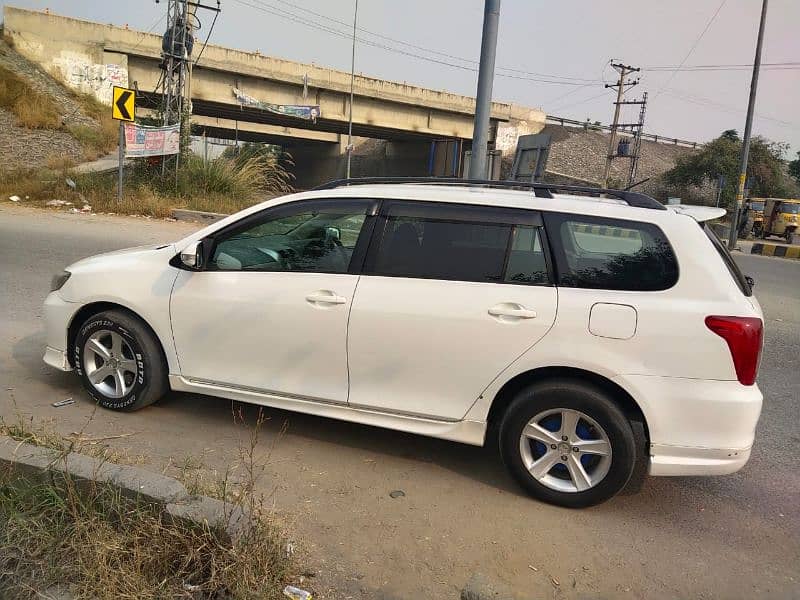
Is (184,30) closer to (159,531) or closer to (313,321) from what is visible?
(313,321)

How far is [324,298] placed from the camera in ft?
11.8

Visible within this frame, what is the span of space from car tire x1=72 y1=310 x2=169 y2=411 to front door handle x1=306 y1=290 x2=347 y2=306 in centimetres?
120

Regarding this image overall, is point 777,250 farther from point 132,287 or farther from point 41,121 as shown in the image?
point 41,121

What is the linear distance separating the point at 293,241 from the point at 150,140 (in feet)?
46.9

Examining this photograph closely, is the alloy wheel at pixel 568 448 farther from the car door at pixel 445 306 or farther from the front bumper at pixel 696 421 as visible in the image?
the car door at pixel 445 306

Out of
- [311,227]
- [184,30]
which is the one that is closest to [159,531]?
[311,227]

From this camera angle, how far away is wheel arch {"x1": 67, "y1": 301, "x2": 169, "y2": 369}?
4.05 m

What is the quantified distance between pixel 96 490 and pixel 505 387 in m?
2.06

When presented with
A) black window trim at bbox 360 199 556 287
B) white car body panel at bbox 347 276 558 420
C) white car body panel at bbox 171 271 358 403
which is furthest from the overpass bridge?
white car body panel at bbox 347 276 558 420

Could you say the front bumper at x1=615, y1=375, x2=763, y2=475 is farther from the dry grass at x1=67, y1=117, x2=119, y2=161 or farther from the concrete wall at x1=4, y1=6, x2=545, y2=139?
the concrete wall at x1=4, y1=6, x2=545, y2=139

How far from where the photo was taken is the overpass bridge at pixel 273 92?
1153 inches

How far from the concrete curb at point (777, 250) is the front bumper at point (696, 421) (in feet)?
76.2

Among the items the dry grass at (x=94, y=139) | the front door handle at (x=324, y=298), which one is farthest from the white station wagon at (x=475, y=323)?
the dry grass at (x=94, y=139)

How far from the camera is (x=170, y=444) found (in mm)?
3793
